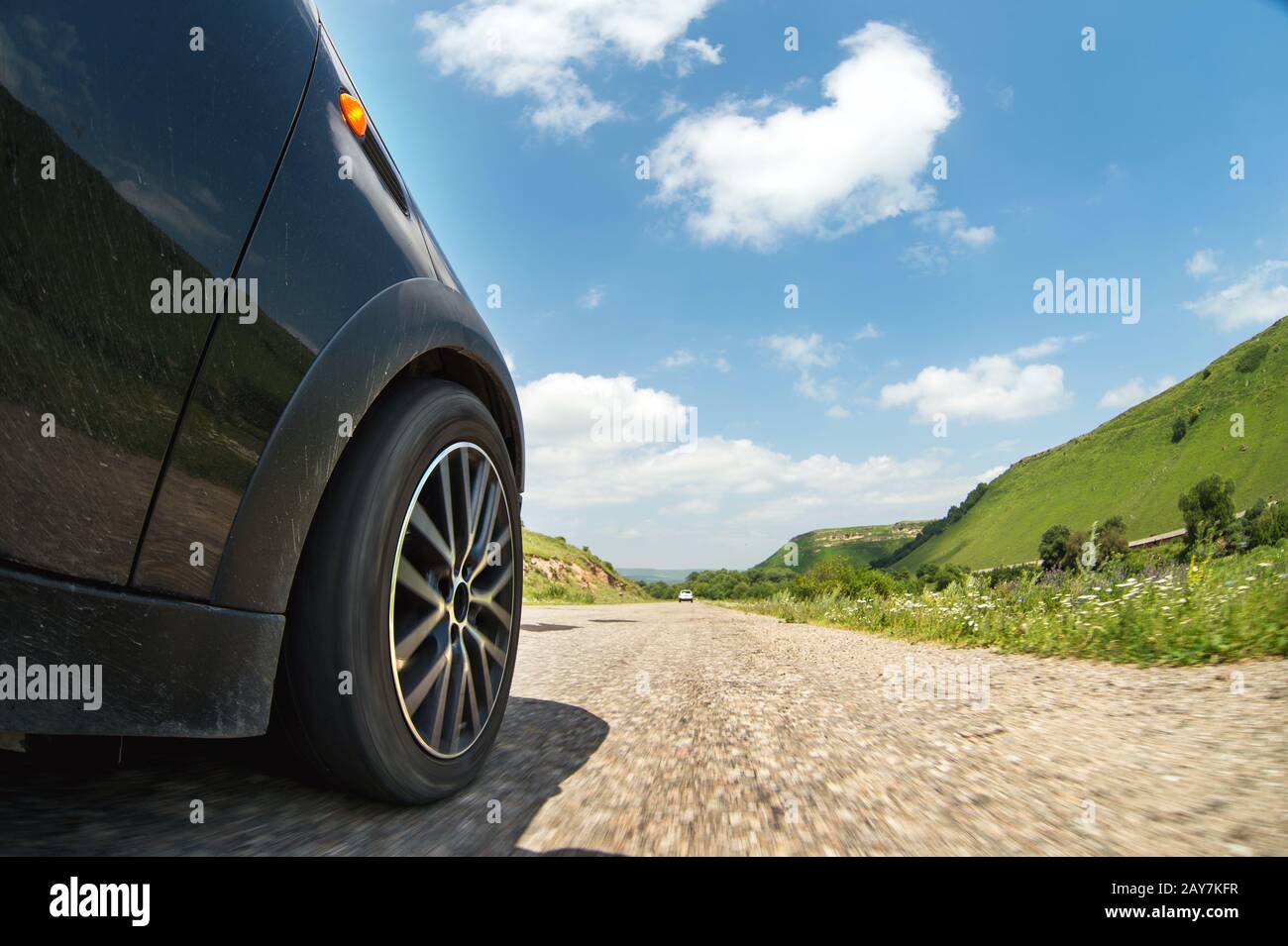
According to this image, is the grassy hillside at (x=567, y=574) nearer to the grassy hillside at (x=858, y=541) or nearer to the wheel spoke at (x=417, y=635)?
the wheel spoke at (x=417, y=635)

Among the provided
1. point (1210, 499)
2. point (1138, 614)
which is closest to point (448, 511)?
point (1138, 614)

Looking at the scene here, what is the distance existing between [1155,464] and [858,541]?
90210mm

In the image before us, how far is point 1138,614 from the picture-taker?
225 inches

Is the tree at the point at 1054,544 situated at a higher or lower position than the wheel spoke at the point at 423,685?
lower

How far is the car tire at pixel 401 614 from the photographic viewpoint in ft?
5.22

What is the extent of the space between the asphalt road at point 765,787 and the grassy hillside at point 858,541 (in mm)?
166452

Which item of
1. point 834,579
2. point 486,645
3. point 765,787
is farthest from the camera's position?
point 834,579

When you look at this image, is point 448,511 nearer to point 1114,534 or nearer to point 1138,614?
point 1138,614

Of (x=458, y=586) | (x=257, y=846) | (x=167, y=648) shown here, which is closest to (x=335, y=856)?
(x=257, y=846)

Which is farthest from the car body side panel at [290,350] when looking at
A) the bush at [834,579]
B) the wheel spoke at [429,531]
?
the bush at [834,579]
